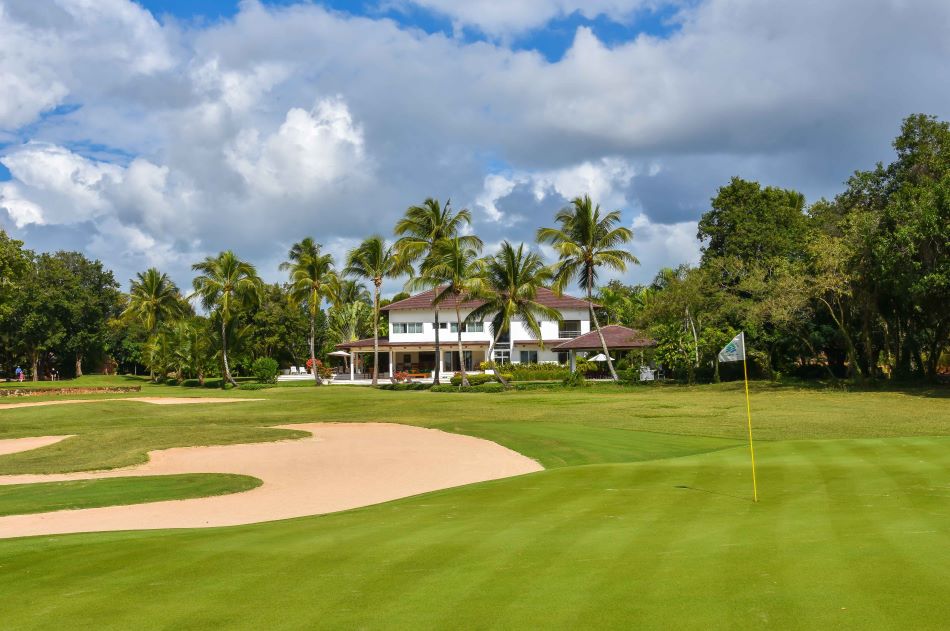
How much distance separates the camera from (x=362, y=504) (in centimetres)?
1561

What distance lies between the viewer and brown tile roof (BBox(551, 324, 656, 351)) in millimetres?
64812

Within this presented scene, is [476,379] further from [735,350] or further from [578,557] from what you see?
[578,557]

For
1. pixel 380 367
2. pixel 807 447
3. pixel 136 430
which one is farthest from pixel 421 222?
pixel 807 447

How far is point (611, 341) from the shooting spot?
66062mm

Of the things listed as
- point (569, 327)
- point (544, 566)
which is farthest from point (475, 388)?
point (544, 566)

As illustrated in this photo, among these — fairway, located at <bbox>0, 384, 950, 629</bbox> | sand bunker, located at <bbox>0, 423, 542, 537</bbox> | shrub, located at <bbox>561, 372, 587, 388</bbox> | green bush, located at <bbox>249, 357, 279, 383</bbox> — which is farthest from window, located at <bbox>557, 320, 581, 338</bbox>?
fairway, located at <bbox>0, 384, 950, 629</bbox>

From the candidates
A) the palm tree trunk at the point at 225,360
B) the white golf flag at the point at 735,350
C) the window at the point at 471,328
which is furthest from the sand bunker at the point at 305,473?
the window at the point at 471,328

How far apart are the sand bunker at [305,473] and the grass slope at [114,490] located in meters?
0.54

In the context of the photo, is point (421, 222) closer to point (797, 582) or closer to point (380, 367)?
point (380, 367)

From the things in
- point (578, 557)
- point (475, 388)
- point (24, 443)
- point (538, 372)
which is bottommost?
point (24, 443)

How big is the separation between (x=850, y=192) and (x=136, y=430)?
45.8 m

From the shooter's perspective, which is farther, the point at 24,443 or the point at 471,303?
the point at 471,303

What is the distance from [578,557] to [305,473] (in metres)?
12.5

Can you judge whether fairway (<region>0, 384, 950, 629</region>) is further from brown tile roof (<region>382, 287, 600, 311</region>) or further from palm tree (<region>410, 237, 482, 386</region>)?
brown tile roof (<region>382, 287, 600, 311</region>)
